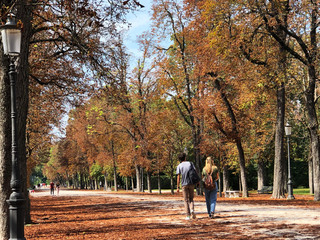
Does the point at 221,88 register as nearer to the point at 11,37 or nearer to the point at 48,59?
the point at 48,59

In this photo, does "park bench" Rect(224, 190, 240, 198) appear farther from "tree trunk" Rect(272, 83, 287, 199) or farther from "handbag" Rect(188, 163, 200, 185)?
"handbag" Rect(188, 163, 200, 185)

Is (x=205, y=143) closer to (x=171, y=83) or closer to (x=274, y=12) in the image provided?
(x=171, y=83)

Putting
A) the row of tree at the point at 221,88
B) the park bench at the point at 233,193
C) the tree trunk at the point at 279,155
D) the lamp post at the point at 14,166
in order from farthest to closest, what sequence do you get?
1. the park bench at the point at 233,193
2. the tree trunk at the point at 279,155
3. the row of tree at the point at 221,88
4. the lamp post at the point at 14,166

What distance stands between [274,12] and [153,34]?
48.0 ft

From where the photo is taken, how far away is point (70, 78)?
17.4 meters

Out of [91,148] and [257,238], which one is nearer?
[257,238]

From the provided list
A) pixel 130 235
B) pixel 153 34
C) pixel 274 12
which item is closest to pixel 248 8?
pixel 274 12

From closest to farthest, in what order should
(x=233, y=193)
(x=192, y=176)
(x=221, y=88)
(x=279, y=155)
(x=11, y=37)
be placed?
(x=11, y=37) → (x=192, y=176) → (x=279, y=155) → (x=221, y=88) → (x=233, y=193)

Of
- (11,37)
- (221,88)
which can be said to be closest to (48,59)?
(11,37)

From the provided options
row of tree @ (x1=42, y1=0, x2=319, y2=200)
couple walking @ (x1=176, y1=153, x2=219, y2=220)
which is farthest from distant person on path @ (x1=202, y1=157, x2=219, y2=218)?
row of tree @ (x1=42, y1=0, x2=319, y2=200)

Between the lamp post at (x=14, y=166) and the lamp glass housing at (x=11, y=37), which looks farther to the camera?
the lamp glass housing at (x=11, y=37)

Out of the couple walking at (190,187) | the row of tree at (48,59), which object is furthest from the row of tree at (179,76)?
the couple walking at (190,187)

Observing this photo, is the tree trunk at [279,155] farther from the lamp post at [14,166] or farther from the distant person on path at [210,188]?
the lamp post at [14,166]

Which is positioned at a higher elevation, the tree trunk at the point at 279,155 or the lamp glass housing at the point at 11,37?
the lamp glass housing at the point at 11,37
